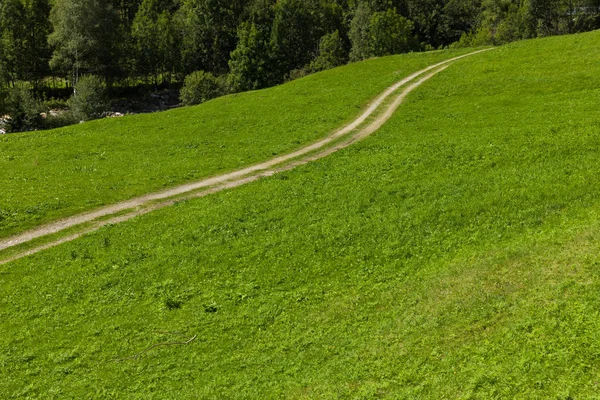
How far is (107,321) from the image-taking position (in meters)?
18.3

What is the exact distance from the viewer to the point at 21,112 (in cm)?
7331

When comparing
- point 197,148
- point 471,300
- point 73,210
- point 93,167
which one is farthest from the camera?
point 197,148

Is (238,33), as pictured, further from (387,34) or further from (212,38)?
(387,34)

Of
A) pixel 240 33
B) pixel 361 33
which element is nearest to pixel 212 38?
pixel 240 33

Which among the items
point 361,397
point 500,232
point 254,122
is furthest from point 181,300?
point 254,122

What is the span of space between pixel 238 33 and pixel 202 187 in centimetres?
8540

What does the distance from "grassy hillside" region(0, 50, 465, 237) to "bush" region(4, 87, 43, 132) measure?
37383 millimetres

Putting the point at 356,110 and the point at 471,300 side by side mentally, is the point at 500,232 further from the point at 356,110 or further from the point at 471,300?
the point at 356,110

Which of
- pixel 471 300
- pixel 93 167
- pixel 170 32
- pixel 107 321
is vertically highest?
pixel 170 32

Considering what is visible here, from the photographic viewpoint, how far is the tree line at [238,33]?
95.1 meters

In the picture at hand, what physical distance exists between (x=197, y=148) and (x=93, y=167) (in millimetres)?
7720

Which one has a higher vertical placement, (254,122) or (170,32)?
(170,32)

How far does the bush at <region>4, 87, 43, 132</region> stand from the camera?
7325 centimetres

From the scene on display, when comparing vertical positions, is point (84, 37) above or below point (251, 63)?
above
